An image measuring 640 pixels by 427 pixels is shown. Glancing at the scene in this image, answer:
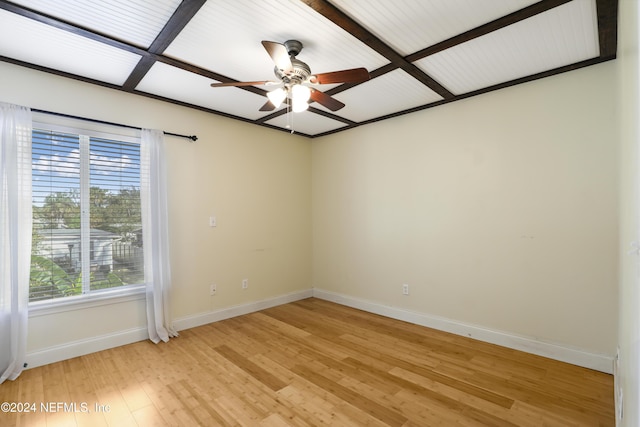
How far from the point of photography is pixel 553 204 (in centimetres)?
266

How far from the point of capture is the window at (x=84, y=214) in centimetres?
261

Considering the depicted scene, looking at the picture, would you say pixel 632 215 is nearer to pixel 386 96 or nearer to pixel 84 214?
pixel 386 96

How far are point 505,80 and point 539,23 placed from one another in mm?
865

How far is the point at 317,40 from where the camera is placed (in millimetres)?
2166

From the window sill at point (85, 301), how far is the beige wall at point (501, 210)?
8.69ft

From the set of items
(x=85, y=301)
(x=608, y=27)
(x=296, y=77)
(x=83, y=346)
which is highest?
(x=608, y=27)

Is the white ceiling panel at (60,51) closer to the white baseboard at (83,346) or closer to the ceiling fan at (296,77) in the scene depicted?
the ceiling fan at (296,77)

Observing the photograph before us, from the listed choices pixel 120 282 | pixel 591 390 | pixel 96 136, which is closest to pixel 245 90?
pixel 96 136

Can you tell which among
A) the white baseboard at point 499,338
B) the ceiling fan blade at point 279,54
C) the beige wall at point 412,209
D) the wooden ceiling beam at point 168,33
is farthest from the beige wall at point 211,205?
the ceiling fan blade at point 279,54

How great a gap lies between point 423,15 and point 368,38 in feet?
1.22

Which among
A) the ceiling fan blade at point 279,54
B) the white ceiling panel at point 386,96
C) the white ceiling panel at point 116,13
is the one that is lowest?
the ceiling fan blade at point 279,54

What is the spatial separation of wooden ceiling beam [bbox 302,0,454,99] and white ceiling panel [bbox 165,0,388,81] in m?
0.07

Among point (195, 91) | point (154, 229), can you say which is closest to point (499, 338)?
point (154, 229)

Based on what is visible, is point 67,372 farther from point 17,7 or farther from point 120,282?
point 17,7
